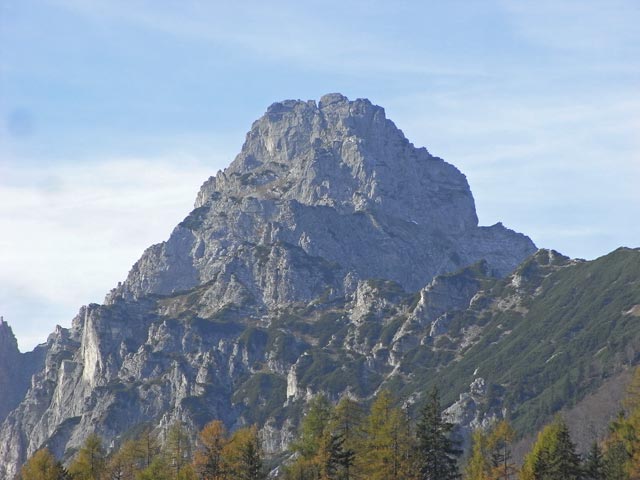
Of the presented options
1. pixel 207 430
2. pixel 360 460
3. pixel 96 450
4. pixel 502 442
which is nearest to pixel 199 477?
pixel 207 430

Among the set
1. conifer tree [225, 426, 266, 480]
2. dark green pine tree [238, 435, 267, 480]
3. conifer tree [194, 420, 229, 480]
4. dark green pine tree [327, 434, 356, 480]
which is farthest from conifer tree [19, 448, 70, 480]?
dark green pine tree [327, 434, 356, 480]

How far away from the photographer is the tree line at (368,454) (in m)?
139

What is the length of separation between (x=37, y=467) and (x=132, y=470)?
1319 cm

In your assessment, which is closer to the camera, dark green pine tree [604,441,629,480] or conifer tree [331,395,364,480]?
conifer tree [331,395,364,480]

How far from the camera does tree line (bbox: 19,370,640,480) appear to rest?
457ft

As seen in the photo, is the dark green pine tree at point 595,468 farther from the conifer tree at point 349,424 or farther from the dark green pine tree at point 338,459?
the dark green pine tree at point 338,459

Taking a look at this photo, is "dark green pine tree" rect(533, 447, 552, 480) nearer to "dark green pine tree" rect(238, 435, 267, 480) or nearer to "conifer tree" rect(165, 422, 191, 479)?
"dark green pine tree" rect(238, 435, 267, 480)

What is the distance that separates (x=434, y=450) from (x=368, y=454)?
7.83m

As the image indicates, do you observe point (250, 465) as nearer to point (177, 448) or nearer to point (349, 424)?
point (349, 424)

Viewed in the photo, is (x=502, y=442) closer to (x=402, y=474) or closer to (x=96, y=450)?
(x=402, y=474)

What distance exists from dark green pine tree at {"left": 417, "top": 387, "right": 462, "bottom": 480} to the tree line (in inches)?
4.6

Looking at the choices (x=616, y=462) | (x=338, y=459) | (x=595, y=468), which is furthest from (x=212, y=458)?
(x=616, y=462)

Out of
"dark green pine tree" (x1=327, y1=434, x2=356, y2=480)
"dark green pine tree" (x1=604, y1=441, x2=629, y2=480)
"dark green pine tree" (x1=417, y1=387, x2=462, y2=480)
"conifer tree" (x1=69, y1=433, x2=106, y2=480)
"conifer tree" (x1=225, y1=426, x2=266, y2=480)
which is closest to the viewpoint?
"dark green pine tree" (x1=417, y1=387, x2=462, y2=480)

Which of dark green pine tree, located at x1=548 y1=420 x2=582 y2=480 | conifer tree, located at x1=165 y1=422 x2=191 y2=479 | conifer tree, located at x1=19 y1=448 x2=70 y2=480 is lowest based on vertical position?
dark green pine tree, located at x1=548 y1=420 x2=582 y2=480
